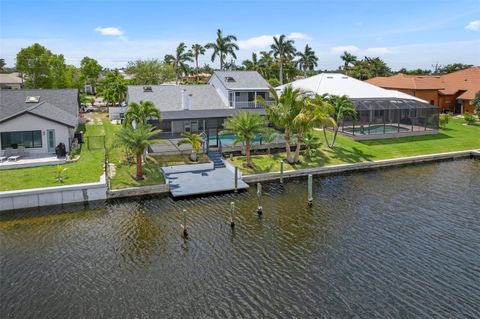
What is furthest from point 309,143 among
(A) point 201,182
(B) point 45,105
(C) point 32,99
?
(C) point 32,99

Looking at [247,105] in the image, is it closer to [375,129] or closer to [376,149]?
[375,129]

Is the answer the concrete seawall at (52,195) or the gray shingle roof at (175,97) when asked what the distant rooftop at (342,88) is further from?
the concrete seawall at (52,195)

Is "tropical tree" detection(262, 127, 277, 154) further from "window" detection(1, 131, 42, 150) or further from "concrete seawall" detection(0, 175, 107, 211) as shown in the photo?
"window" detection(1, 131, 42, 150)

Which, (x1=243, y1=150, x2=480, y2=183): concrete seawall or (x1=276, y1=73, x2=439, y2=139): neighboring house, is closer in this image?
(x1=243, y1=150, x2=480, y2=183): concrete seawall

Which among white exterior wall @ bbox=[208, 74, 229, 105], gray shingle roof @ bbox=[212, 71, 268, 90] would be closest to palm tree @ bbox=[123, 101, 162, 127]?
white exterior wall @ bbox=[208, 74, 229, 105]

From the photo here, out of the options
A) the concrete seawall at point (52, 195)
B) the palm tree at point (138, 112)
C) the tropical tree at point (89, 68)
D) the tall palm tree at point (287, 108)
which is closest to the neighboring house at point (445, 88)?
the tall palm tree at point (287, 108)

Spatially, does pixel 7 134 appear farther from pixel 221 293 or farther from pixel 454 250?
pixel 454 250
